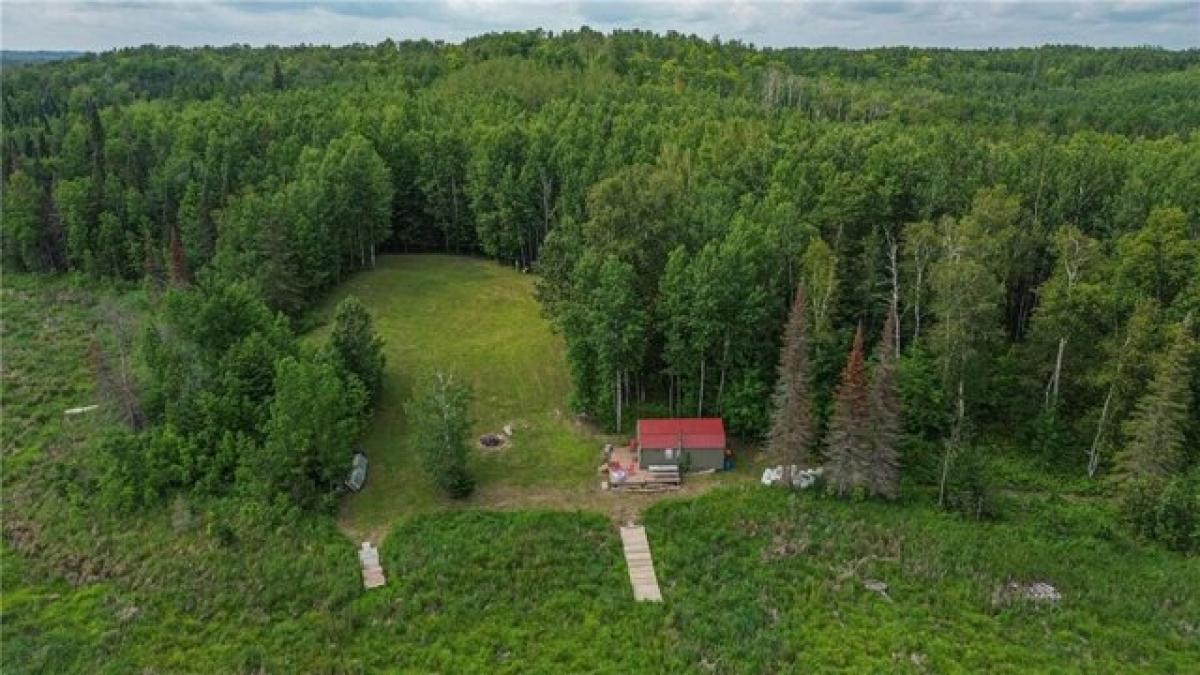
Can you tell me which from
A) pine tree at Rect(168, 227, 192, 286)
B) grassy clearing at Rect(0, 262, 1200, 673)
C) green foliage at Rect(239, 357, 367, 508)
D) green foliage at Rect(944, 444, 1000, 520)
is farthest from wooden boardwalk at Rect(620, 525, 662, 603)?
pine tree at Rect(168, 227, 192, 286)

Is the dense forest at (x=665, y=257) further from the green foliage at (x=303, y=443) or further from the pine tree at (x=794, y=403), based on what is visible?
the pine tree at (x=794, y=403)

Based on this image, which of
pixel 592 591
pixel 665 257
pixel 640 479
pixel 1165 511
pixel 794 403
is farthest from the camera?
pixel 665 257

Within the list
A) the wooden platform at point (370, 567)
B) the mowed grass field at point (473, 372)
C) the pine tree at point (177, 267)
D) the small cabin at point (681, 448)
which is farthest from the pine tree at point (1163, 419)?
the pine tree at point (177, 267)

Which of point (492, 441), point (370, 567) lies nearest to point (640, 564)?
point (370, 567)

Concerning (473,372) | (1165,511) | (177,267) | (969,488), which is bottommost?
(473,372)

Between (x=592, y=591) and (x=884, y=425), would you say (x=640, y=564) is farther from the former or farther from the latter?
(x=884, y=425)

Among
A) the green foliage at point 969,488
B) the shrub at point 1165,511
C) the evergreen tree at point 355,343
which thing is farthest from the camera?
the evergreen tree at point 355,343

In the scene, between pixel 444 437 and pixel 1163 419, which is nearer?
pixel 1163 419

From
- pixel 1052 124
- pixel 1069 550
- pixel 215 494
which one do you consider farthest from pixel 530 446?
pixel 1052 124
